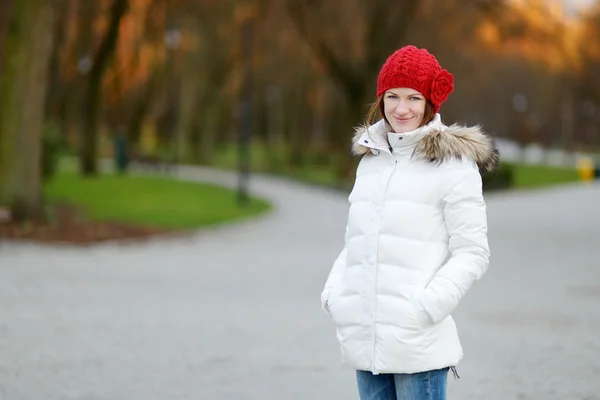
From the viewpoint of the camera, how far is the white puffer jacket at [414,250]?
3.90 meters

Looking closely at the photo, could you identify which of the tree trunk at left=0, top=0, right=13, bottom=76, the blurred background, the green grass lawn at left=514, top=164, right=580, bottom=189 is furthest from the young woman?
the green grass lawn at left=514, top=164, right=580, bottom=189

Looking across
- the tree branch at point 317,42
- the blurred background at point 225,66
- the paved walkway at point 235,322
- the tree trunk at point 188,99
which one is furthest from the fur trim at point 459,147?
the tree trunk at point 188,99

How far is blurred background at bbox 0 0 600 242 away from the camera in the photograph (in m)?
22.6

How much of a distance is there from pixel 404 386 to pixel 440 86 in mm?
984

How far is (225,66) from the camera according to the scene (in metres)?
57.0

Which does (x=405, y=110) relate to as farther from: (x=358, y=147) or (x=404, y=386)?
(x=404, y=386)

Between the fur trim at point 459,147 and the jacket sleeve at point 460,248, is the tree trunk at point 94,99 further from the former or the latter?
the jacket sleeve at point 460,248

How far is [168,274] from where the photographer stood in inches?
590

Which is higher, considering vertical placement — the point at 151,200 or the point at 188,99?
the point at 188,99

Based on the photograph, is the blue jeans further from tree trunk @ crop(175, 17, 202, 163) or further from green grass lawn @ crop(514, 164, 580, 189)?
tree trunk @ crop(175, 17, 202, 163)

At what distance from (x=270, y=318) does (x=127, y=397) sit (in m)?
3.96

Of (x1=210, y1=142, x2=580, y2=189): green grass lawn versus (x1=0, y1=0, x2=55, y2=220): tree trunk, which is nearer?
(x1=0, y1=0, x2=55, y2=220): tree trunk

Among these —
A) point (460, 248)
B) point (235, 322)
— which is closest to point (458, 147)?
point (460, 248)

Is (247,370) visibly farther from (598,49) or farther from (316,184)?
(598,49)
